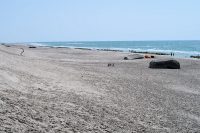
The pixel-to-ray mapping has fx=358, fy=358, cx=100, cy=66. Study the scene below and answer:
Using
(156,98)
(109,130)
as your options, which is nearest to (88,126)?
(109,130)

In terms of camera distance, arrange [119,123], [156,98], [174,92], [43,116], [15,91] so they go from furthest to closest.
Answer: [174,92] < [156,98] < [15,91] < [119,123] < [43,116]

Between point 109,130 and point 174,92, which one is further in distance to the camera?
point 174,92

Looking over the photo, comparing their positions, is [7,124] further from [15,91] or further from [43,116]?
[15,91]

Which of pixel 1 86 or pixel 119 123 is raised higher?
pixel 1 86

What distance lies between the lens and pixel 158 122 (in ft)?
36.7

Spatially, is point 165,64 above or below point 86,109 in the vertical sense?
below

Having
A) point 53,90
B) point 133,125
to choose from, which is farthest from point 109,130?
point 53,90

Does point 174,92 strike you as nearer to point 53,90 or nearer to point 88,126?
point 53,90

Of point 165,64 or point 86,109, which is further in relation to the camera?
point 165,64

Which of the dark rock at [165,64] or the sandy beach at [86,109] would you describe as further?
the dark rock at [165,64]

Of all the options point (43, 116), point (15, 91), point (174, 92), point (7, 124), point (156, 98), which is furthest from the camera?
point (174, 92)

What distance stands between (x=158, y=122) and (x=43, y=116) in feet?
12.7

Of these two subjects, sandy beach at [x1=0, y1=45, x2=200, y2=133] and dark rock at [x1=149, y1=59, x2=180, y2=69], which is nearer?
sandy beach at [x1=0, y1=45, x2=200, y2=133]

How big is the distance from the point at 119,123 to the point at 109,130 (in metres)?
0.91
